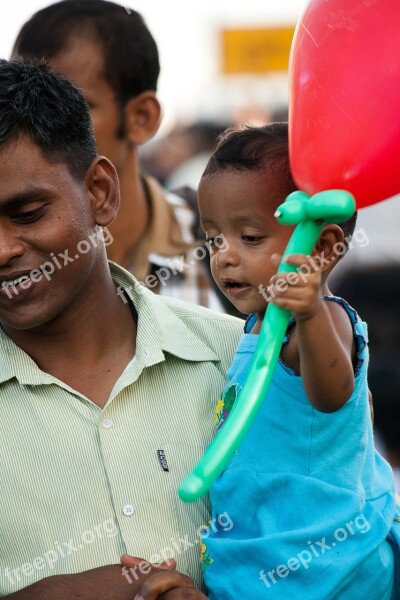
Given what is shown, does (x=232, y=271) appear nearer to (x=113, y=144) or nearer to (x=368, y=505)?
(x=368, y=505)

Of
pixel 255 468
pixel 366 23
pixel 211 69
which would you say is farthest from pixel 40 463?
pixel 211 69

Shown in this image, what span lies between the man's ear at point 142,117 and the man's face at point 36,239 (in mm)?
1867

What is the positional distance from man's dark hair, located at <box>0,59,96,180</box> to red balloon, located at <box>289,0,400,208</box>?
73 centimetres

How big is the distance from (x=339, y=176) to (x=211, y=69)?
28.5ft

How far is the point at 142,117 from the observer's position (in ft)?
14.5

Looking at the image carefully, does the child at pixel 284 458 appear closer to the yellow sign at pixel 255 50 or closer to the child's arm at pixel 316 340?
the child's arm at pixel 316 340

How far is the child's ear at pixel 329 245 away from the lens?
7.08 ft

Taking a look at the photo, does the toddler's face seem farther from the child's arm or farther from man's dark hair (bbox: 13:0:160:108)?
man's dark hair (bbox: 13:0:160:108)

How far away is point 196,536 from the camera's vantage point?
2406mm

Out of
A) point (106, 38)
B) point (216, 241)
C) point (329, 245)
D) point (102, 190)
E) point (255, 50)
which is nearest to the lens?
point (329, 245)

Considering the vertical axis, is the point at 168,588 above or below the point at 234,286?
below

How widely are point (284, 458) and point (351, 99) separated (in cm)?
76

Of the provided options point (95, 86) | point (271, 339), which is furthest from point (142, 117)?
point (271, 339)

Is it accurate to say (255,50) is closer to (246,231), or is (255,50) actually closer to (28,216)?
(28,216)
